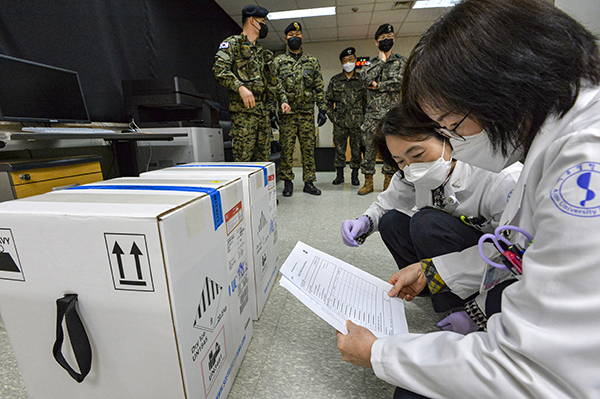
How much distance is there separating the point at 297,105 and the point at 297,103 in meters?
0.02

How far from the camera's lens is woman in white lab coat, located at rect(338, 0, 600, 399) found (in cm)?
26

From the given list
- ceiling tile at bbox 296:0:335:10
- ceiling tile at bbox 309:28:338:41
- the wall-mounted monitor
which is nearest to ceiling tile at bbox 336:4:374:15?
ceiling tile at bbox 296:0:335:10

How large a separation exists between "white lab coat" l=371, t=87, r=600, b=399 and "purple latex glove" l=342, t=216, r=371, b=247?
20.9 inches

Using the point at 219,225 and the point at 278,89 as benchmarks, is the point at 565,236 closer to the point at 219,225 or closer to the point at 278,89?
the point at 219,225

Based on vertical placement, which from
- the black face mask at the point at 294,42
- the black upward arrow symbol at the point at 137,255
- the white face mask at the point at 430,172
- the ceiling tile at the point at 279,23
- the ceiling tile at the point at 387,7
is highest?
the ceiling tile at the point at 387,7

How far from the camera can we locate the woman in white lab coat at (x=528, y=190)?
0.84 feet

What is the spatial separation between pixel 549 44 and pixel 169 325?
0.61 metres

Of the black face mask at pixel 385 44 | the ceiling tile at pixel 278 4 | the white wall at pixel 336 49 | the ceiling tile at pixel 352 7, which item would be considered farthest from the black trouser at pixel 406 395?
the white wall at pixel 336 49

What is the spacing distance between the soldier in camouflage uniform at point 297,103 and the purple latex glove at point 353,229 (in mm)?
1706

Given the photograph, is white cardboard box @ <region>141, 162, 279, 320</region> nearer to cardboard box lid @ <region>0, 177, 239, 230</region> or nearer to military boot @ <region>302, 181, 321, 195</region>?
cardboard box lid @ <region>0, 177, 239, 230</region>

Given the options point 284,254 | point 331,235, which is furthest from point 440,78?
point 331,235

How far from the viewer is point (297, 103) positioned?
2.64 metres

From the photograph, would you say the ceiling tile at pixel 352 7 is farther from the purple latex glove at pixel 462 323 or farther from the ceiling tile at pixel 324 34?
the purple latex glove at pixel 462 323

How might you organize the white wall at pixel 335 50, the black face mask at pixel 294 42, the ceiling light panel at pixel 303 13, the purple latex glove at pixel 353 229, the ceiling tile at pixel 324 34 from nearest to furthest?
the purple latex glove at pixel 353 229 → the black face mask at pixel 294 42 → the ceiling light panel at pixel 303 13 → the ceiling tile at pixel 324 34 → the white wall at pixel 335 50
